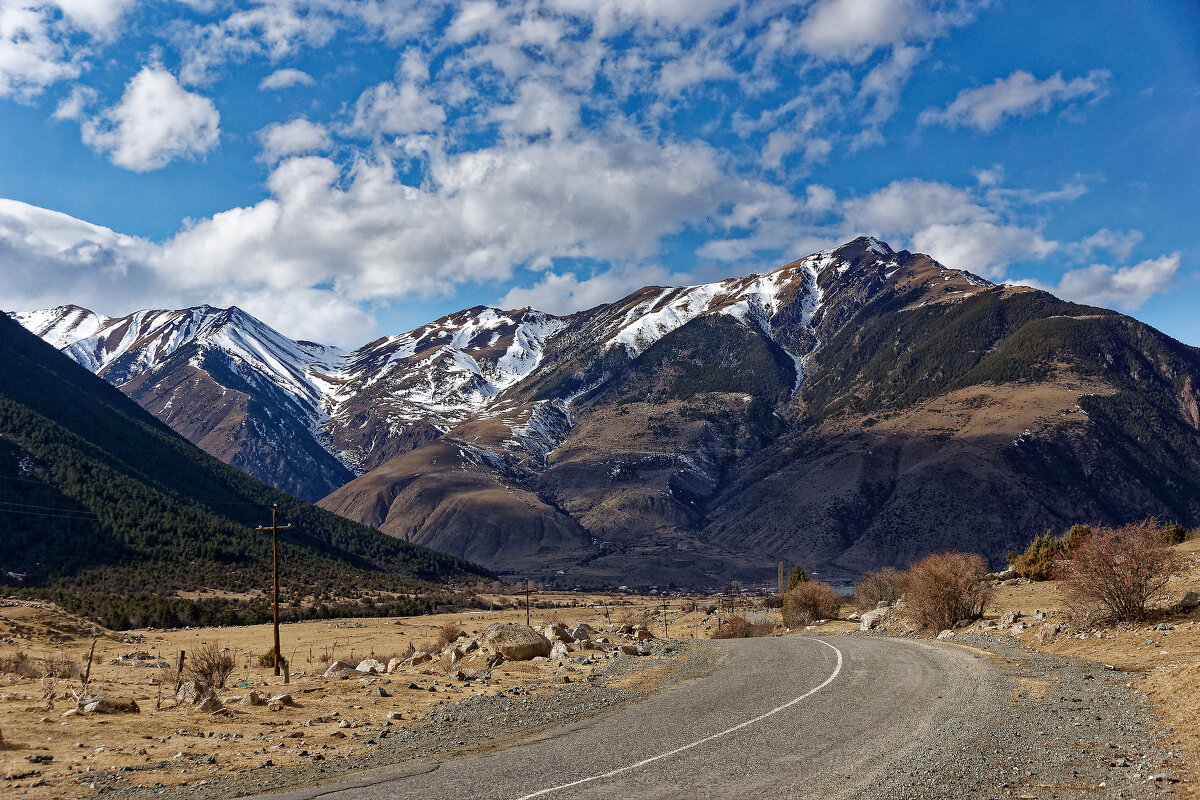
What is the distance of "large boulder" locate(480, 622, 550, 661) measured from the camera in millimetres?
26692

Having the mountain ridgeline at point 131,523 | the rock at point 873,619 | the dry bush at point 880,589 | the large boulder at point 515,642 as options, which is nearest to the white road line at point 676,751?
the large boulder at point 515,642

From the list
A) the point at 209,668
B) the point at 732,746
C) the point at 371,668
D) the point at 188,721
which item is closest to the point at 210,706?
the point at 188,721

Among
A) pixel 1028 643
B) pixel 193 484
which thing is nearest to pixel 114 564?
pixel 193 484

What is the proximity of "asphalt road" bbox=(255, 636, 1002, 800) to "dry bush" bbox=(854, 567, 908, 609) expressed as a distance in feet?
116

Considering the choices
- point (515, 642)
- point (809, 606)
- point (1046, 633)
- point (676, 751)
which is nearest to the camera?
point (676, 751)

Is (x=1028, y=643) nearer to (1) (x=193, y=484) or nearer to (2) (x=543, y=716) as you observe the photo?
(2) (x=543, y=716)

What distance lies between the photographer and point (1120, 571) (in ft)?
78.7

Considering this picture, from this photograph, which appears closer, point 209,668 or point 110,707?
point 110,707

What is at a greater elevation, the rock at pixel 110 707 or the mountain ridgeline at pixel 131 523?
the mountain ridgeline at pixel 131 523

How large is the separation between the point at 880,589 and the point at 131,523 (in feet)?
275

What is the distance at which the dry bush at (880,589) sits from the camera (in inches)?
2109

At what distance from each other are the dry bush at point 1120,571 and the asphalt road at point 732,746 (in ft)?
22.8

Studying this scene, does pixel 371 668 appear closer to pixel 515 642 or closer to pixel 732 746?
pixel 515 642

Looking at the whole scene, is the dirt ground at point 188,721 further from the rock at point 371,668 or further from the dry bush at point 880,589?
the dry bush at point 880,589
